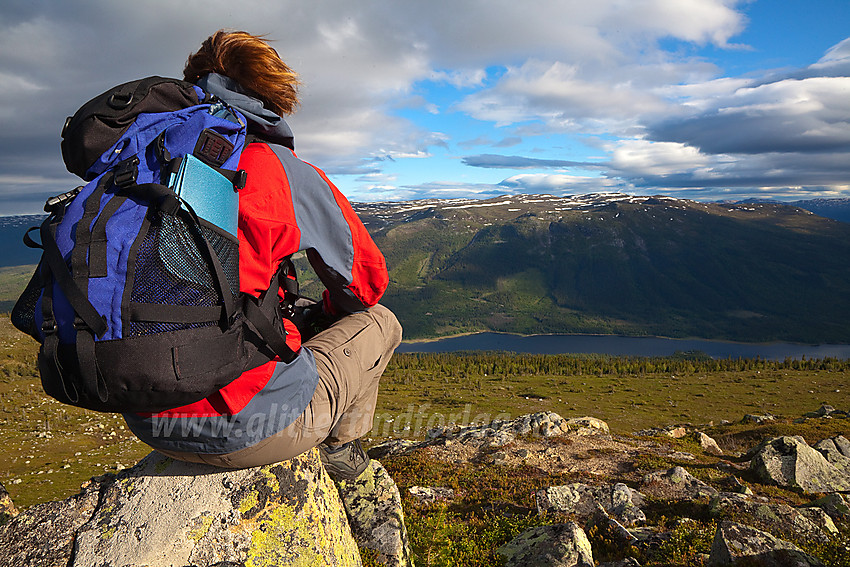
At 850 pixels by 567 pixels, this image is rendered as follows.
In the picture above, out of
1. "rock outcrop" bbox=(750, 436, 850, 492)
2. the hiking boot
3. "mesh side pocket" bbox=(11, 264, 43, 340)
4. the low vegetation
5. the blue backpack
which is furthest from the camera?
"rock outcrop" bbox=(750, 436, 850, 492)

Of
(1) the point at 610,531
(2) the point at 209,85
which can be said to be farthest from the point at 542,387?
(2) the point at 209,85

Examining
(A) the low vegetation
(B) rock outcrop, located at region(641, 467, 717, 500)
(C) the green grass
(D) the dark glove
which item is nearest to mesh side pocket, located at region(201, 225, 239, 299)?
(D) the dark glove

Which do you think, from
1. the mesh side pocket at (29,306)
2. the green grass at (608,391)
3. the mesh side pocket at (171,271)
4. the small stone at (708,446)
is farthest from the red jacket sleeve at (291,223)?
the green grass at (608,391)

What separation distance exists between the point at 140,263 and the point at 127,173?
508 mm

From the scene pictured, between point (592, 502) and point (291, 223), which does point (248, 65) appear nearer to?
point (291, 223)

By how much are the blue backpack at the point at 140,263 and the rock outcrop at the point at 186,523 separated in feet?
6.72

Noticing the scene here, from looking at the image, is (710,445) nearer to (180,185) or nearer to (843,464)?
(843,464)

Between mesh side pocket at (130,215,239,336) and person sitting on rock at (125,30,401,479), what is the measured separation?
1.02 ft

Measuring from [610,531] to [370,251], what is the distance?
6.33 metres

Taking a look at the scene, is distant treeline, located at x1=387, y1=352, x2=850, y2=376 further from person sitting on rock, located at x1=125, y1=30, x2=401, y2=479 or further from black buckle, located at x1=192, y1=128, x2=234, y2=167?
black buckle, located at x1=192, y1=128, x2=234, y2=167

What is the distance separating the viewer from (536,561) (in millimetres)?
5770

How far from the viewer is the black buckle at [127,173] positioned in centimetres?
243

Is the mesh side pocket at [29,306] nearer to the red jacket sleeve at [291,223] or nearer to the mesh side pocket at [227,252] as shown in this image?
the mesh side pocket at [227,252]

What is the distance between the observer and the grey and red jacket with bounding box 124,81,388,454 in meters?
2.88
